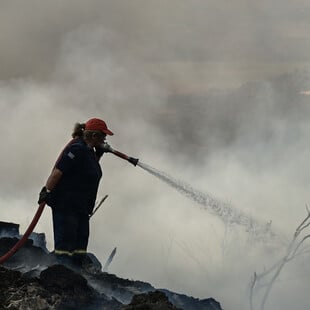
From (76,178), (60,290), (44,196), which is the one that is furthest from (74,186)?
(60,290)

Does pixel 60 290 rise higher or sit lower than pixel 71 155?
lower

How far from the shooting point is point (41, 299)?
8102 millimetres

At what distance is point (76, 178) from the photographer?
956 cm

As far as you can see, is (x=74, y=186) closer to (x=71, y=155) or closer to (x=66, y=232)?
(x=71, y=155)

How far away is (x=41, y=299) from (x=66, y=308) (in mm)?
356

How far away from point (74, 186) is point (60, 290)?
173cm

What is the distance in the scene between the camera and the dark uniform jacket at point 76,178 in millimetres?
9359

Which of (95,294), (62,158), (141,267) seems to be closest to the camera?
(95,294)

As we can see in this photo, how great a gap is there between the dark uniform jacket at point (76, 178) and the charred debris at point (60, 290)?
41.0 inches

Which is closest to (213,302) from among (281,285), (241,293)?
(241,293)

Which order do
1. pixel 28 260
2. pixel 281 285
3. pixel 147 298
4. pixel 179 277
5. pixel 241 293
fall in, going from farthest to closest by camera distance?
pixel 179 277, pixel 281 285, pixel 241 293, pixel 28 260, pixel 147 298

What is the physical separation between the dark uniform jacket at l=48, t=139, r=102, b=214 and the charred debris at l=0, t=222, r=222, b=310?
3.42 feet

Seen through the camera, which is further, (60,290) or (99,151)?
(99,151)

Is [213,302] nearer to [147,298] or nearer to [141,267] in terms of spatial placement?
[147,298]
